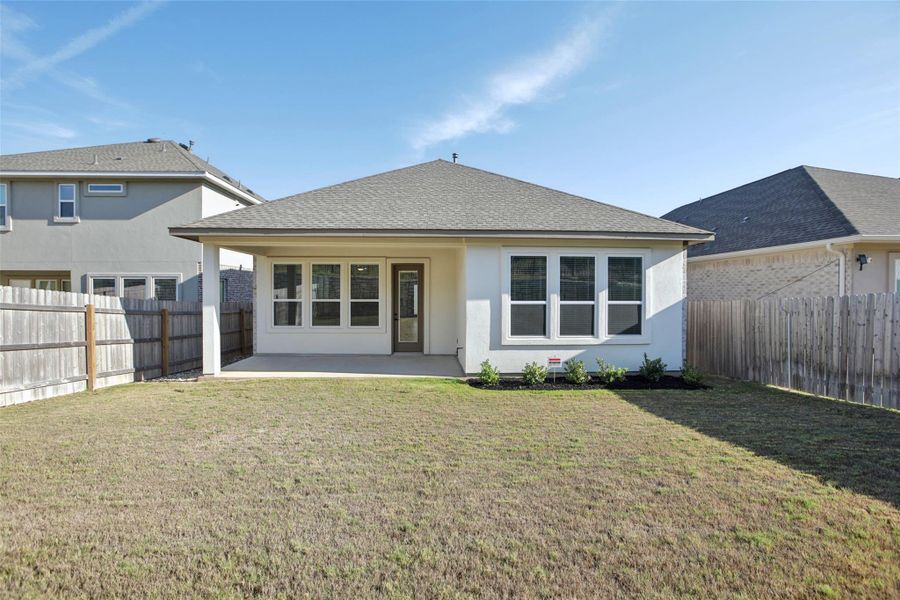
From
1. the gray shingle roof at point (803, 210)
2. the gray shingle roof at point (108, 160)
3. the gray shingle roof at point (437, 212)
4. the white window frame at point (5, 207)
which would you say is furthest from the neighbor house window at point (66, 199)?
the gray shingle roof at point (803, 210)

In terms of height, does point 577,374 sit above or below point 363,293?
below

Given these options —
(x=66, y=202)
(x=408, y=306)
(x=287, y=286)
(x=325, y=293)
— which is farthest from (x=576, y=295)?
(x=66, y=202)

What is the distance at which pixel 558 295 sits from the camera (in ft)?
31.7

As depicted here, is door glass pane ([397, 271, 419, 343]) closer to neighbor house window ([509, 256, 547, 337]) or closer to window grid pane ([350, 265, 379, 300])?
window grid pane ([350, 265, 379, 300])

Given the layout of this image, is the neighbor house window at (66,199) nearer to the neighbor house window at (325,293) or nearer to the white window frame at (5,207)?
the white window frame at (5,207)

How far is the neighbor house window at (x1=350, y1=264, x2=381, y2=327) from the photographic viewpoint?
40.3 ft

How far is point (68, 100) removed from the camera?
48.1 feet

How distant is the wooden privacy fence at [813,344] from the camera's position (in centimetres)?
721

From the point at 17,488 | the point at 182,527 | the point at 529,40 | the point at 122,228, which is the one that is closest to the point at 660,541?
the point at 182,527

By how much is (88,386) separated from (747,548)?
10164 mm

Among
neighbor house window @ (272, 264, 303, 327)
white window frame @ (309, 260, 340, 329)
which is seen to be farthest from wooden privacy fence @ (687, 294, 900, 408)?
neighbor house window @ (272, 264, 303, 327)

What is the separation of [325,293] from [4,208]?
1179 centimetres

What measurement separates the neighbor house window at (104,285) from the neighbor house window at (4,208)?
328cm

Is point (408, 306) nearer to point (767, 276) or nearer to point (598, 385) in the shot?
point (598, 385)
